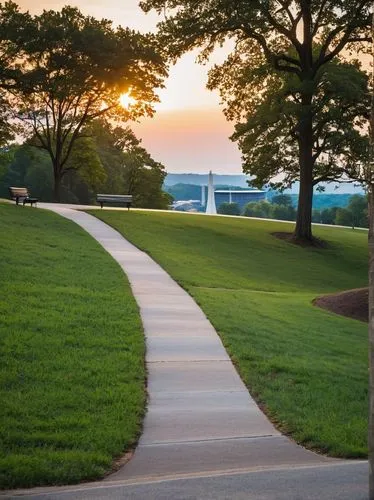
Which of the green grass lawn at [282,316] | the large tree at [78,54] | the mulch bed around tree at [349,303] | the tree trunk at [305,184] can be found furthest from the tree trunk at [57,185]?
the mulch bed around tree at [349,303]

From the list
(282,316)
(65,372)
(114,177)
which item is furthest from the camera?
(114,177)

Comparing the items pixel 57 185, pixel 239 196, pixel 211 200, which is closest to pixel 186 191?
Answer: pixel 239 196

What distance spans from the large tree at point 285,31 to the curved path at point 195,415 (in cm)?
2035

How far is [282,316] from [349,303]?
12.5 feet

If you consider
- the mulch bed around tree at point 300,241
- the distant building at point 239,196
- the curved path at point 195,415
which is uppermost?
the distant building at point 239,196

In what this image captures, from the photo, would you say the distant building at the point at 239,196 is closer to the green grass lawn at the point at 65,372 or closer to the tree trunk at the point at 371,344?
the green grass lawn at the point at 65,372

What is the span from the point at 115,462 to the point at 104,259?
12254 millimetres

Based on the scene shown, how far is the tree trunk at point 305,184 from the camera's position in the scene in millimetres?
31639

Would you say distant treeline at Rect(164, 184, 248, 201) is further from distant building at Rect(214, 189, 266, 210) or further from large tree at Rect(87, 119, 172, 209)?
large tree at Rect(87, 119, 172, 209)

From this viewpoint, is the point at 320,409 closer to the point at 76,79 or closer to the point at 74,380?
the point at 74,380

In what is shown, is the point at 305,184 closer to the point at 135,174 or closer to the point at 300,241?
the point at 300,241

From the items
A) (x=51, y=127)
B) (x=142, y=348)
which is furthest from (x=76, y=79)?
(x=142, y=348)

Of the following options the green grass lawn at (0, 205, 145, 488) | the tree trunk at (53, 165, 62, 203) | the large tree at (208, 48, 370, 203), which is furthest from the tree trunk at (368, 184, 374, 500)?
the tree trunk at (53, 165, 62, 203)

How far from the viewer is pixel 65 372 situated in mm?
7566
